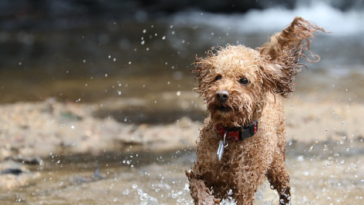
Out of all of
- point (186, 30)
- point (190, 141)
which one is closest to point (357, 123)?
point (190, 141)

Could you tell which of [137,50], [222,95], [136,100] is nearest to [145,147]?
[136,100]

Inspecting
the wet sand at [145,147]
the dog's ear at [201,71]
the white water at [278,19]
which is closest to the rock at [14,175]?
the wet sand at [145,147]

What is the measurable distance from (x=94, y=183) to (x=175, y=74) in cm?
557

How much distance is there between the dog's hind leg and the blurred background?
0.43m

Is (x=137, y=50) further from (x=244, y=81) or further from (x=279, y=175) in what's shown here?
(x=244, y=81)

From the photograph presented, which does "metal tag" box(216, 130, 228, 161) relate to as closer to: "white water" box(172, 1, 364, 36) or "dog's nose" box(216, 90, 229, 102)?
"dog's nose" box(216, 90, 229, 102)

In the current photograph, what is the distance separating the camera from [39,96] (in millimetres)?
10039

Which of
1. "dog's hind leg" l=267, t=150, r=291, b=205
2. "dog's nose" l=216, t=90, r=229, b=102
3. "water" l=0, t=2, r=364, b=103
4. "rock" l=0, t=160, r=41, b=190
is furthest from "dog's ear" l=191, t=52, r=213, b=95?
"water" l=0, t=2, r=364, b=103

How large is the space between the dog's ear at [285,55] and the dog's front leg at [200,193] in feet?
3.03

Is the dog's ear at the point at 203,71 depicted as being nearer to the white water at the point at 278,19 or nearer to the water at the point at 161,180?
the water at the point at 161,180

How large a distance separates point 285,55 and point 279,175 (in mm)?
1185

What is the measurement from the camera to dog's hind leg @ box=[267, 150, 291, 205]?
5027 millimetres

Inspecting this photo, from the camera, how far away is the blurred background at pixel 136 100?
628 cm

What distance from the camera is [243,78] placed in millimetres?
3961
